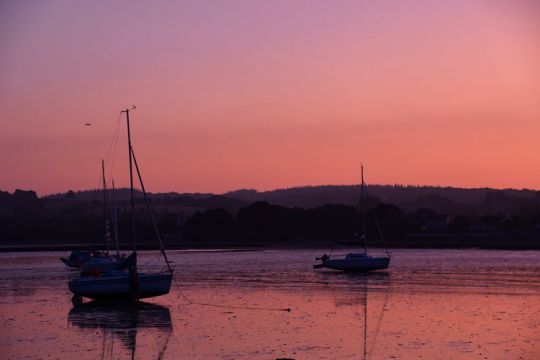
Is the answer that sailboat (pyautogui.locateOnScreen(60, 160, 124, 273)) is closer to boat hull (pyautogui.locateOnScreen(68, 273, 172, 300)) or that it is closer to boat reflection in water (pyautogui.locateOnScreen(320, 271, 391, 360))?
boat hull (pyautogui.locateOnScreen(68, 273, 172, 300))

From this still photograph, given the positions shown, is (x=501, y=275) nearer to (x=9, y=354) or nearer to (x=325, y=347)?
(x=325, y=347)

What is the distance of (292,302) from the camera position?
4834cm

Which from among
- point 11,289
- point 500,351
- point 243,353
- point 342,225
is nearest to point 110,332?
point 243,353

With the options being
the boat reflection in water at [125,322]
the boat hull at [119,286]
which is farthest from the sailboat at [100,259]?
the boat reflection in water at [125,322]

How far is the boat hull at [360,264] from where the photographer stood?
247 ft

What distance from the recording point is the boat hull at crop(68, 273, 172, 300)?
50.6 m

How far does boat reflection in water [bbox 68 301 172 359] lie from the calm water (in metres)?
0.05

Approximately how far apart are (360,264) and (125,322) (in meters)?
38.2

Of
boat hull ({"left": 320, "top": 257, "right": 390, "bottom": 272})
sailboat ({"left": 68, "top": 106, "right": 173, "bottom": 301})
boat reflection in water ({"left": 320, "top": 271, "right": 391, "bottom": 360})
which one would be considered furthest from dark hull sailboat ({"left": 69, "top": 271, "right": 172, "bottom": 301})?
boat hull ({"left": 320, "top": 257, "right": 390, "bottom": 272})

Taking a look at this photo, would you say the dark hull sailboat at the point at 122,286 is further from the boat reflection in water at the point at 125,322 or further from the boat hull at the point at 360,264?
the boat hull at the point at 360,264

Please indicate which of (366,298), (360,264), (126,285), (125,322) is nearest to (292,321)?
(125,322)

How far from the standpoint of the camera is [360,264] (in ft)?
249

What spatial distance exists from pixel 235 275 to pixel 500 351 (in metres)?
44.6

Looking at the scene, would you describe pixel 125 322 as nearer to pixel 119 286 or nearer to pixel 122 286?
pixel 122 286
